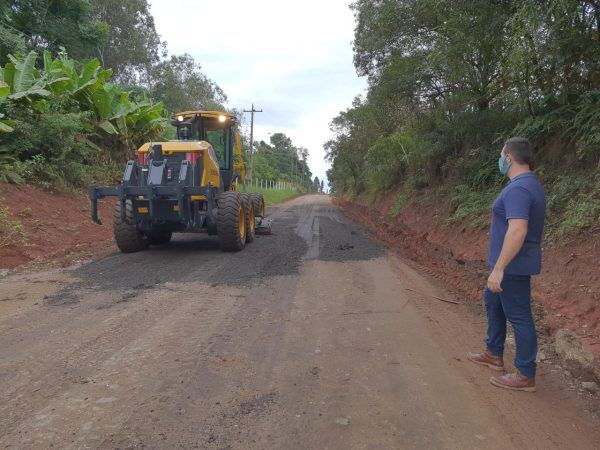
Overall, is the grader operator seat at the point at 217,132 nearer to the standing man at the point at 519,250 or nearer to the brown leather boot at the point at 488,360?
the brown leather boot at the point at 488,360

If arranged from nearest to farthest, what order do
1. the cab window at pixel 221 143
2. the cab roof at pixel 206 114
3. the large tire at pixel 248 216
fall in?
the large tire at pixel 248 216, the cab roof at pixel 206 114, the cab window at pixel 221 143

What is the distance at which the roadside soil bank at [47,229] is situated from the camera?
8070 millimetres

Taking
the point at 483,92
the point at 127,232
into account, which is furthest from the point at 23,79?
the point at 483,92

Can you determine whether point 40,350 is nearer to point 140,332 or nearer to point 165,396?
point 140,332

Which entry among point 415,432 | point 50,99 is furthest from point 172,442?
point 50,99

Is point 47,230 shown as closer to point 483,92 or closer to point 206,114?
point 206,114

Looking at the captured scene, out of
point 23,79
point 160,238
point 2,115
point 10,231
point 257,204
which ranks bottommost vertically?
point 160,238

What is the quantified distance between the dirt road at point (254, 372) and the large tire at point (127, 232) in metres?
2.10

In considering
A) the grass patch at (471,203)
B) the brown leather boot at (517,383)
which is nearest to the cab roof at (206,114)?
the grass patch at (471,203)

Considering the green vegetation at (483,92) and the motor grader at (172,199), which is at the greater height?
the green vegetation at (483,92)

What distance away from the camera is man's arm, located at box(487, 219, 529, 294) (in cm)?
320

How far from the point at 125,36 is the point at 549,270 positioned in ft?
108

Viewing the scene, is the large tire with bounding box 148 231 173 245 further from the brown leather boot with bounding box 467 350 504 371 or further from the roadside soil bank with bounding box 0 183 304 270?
the brown leather boot with bounding box 467 350 504 371

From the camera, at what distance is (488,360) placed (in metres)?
3.81
